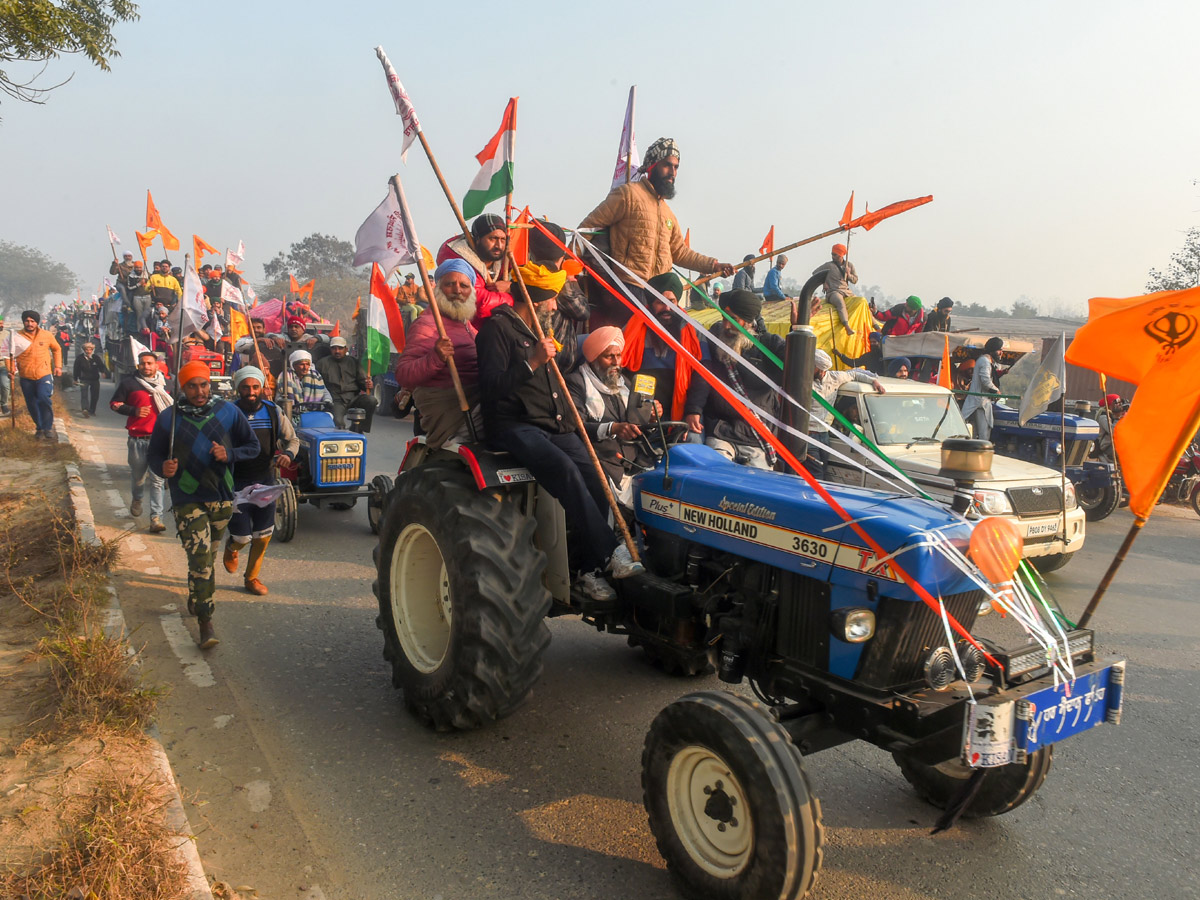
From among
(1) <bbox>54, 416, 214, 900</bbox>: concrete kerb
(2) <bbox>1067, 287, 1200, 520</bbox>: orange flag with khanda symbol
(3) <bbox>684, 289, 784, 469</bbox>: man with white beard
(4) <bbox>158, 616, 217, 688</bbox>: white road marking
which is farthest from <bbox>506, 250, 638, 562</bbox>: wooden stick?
(4) <bbox>158, 616, 217, 688</bbox>: white road marking

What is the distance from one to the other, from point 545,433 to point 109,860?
2404 millimetres

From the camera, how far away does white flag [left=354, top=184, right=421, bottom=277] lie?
5.21 metres

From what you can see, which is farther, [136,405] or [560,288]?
[136,405]

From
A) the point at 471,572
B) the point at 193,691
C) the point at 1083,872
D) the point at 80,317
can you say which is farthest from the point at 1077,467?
the point at 80,317

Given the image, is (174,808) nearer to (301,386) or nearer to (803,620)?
(803,620)

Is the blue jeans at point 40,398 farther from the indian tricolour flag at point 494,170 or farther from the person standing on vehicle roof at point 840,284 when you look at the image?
the person standing on vehicle roof at point 840,284

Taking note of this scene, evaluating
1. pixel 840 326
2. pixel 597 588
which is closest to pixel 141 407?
pixel 597 588

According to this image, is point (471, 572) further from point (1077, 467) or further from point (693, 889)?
point (1077, 467)

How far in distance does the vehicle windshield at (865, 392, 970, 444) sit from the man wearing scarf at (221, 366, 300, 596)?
18.9ft

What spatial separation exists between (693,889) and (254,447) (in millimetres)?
4384

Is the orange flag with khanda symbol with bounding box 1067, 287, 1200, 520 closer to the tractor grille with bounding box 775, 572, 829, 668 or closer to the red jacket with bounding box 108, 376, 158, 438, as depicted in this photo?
the tractor grille with bounding box 775, 572, 829, 668

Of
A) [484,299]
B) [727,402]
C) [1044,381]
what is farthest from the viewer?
[727,402]

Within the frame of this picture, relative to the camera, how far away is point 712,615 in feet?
12.0

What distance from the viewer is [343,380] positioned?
404 inches
